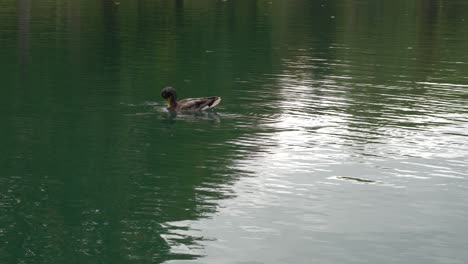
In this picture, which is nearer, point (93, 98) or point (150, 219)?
point (150, 219)

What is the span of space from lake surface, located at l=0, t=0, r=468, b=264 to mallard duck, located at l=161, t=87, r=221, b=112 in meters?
0.35

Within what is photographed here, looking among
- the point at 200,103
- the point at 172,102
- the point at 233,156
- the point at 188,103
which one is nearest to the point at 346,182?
the point at 233,156

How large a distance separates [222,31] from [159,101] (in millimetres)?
35385

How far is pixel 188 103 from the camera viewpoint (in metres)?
33.9

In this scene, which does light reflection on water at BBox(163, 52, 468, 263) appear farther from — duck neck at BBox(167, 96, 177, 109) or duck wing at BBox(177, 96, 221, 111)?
duck neck at BBox(167, 96, 177, 109)

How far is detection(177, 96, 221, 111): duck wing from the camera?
33606 mm

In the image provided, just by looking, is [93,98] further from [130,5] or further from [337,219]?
[130,5]

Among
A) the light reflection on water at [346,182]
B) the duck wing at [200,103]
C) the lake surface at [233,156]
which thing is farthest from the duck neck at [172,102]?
the light reflection on water at [346,182]

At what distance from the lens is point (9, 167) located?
25.6m

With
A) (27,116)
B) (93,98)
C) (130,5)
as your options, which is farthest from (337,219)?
(130,5)

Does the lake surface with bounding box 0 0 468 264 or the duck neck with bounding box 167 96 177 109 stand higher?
the duck neck with bounding box 167 96 177 109

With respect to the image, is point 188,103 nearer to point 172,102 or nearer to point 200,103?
point 200,103

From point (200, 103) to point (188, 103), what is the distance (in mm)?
419

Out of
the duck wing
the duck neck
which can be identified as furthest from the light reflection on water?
the duck neck
